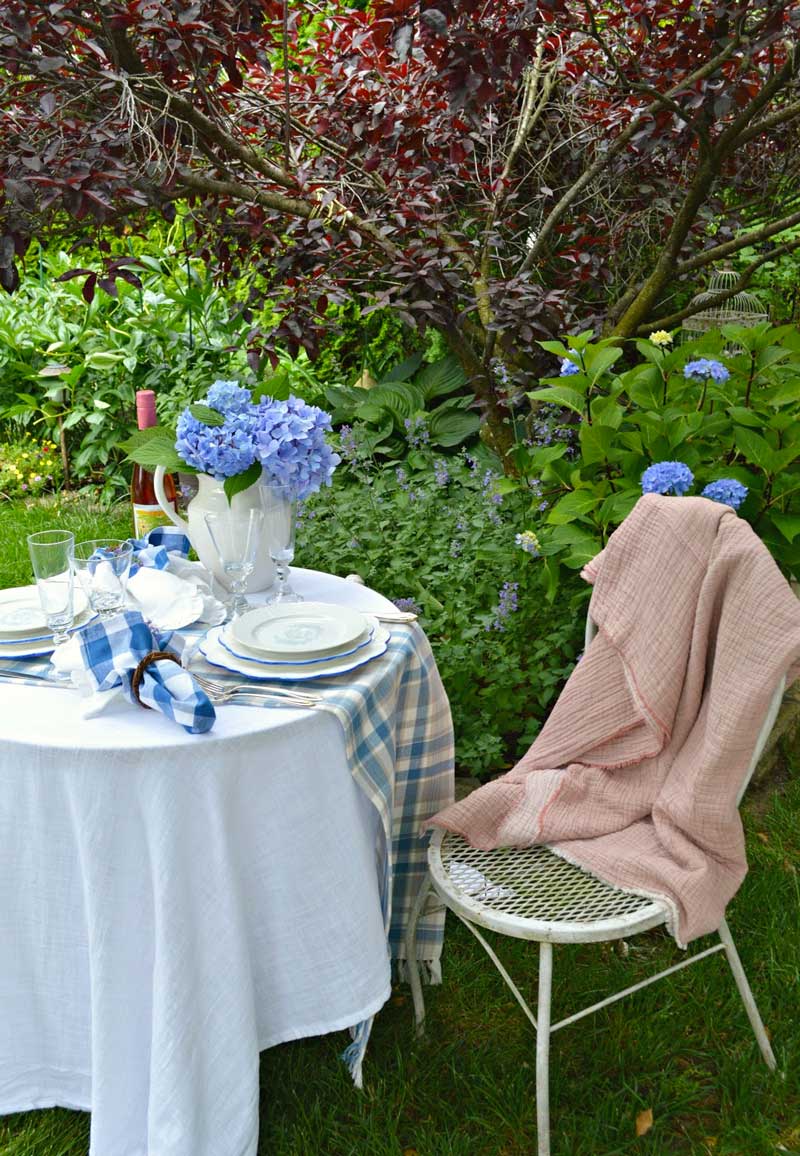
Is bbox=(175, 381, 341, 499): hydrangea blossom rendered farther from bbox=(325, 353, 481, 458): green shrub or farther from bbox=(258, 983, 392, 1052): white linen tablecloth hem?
bbox=(325, 353, 481, 458): green shrub

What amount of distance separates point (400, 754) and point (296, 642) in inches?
15.2

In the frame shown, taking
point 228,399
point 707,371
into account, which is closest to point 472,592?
point 707,371

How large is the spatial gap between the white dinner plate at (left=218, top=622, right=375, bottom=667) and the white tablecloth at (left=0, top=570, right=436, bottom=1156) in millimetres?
132

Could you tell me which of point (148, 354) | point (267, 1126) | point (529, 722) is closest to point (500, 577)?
point (529, 722)

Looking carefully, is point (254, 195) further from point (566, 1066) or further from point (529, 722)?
point (566, 1066)

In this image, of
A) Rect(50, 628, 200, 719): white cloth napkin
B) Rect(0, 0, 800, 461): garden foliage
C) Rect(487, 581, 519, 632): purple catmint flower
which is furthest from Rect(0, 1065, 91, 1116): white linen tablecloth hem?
Rect(0, 0, 800, 461): garden foliage

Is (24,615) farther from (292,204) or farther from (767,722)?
(292,204)

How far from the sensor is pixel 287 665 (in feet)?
5.63

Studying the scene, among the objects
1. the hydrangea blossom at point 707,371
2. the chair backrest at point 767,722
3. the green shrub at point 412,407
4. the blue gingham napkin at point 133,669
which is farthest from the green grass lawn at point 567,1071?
the green shrub at point 412,407

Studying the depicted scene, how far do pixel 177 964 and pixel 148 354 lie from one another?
431cm

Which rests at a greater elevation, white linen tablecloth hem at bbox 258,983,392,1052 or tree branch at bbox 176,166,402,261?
tree branch at bbox 176,166,402,261

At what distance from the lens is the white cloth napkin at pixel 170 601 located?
6.23 feet

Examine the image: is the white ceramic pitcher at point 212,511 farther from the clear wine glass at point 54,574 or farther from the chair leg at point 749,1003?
the chair leg at point 749,1003

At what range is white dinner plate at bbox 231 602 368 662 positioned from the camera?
173 cm
